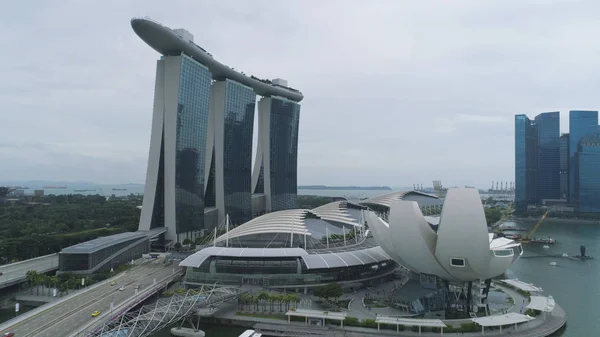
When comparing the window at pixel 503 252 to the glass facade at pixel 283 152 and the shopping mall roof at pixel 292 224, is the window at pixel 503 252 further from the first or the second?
the glass facade at pixel 283 152

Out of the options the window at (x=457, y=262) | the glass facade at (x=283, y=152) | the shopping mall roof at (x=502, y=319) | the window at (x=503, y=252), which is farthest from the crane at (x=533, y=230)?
the window at (x=457, y=262)

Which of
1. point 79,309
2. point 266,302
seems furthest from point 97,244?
point 266,302

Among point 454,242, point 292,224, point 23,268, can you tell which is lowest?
point 23,268

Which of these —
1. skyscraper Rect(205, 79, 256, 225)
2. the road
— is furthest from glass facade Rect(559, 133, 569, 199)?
the road

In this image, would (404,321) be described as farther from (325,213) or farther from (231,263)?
(325,213)

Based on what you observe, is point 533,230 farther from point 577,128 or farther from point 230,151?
point 230,151

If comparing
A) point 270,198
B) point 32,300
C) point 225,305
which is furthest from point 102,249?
point 270,198
